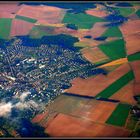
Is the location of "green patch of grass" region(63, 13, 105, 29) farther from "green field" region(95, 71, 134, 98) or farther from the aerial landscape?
"green field" region(95, 71, 134, 98)

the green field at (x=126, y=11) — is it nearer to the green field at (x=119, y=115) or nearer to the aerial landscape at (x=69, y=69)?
the aerial landscape at (x=69, y=69)

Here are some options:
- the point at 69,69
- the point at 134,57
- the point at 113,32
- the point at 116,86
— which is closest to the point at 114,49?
the point at 134,57

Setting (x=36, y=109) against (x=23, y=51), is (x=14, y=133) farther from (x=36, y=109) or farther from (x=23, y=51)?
(x=23, y=51)

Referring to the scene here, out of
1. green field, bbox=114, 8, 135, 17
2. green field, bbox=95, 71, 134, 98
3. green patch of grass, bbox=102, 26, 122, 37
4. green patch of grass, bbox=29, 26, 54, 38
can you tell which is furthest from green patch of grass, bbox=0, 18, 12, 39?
green field, bbox=95, 71, 134, 98

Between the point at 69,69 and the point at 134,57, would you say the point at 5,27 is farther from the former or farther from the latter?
the point at 134,57

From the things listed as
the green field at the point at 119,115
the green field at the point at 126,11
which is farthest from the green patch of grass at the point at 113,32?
the green field at the point at 119,115

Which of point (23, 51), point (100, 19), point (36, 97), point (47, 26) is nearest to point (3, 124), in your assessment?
point (36, 97)
